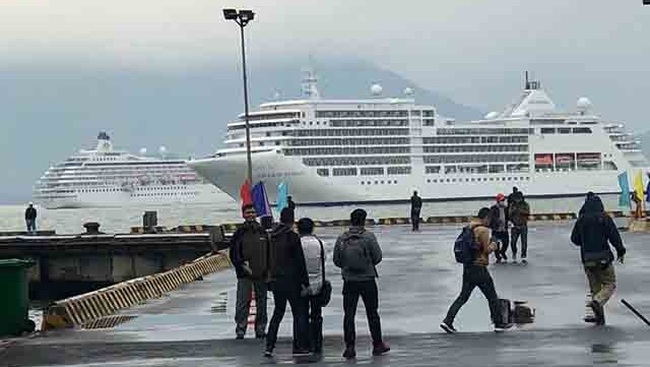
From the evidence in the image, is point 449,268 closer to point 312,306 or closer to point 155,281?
point 155,281

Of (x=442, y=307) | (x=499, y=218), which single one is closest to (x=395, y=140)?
(x=499, y=218)

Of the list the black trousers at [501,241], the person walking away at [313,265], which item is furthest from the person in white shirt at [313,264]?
the black trousers at [501,241]

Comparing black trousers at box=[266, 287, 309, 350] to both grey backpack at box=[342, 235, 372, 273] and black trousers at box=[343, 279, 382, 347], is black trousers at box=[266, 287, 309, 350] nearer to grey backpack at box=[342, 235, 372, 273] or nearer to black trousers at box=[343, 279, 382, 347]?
black trousers at box=[343, 279, 382, 347]

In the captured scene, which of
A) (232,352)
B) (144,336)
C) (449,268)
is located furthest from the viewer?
(449,268)

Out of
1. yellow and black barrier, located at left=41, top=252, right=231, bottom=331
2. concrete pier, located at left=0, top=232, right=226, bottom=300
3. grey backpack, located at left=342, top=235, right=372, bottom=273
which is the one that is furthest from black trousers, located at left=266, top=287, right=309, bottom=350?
concrete pier, located at left=0, top=232, right=226, bottom=300

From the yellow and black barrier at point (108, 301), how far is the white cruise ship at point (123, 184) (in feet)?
376

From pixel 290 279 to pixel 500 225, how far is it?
1541cm

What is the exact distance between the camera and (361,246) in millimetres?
13352

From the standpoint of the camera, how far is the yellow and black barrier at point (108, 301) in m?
18.3

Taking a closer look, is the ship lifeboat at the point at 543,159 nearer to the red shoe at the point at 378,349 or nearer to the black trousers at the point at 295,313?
the red shoe at the point at 378,349

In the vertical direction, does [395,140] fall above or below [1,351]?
above

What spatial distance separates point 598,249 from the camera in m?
15.7

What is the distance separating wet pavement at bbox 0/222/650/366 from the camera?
1320 centimetres

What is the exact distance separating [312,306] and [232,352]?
1271mm
